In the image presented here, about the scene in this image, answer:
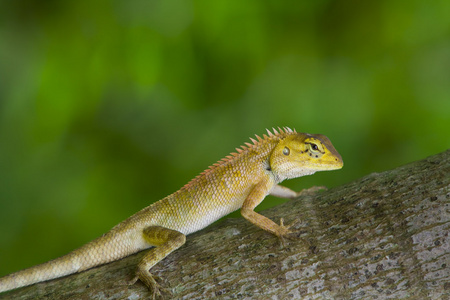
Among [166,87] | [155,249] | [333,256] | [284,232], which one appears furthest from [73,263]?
[166,87]

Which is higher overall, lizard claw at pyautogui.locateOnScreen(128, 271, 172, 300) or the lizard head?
the lizard head

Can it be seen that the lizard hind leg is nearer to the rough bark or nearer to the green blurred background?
the rough bark

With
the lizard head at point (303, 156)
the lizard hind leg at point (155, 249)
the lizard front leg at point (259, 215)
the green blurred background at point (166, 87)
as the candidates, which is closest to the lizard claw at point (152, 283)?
the lizard hind leg at point (155, 249)

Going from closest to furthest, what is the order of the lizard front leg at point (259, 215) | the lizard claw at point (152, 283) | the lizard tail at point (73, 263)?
the lizard claw at point (152, 283)
the lizard front leg at point (259, 215)
the lizard tail at point (73, 263)

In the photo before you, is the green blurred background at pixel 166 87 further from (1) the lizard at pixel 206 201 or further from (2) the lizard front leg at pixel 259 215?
(2) the lizard front leg at pixel 259 215

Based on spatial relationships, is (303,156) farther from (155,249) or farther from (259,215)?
(155,249)

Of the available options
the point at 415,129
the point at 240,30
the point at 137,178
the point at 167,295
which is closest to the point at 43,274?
the point at 167,295

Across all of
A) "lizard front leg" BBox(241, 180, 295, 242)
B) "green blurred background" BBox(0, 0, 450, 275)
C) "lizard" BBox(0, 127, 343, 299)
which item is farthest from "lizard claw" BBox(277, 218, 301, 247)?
"green blurred background" BBox(0, 0, 450, 275)
